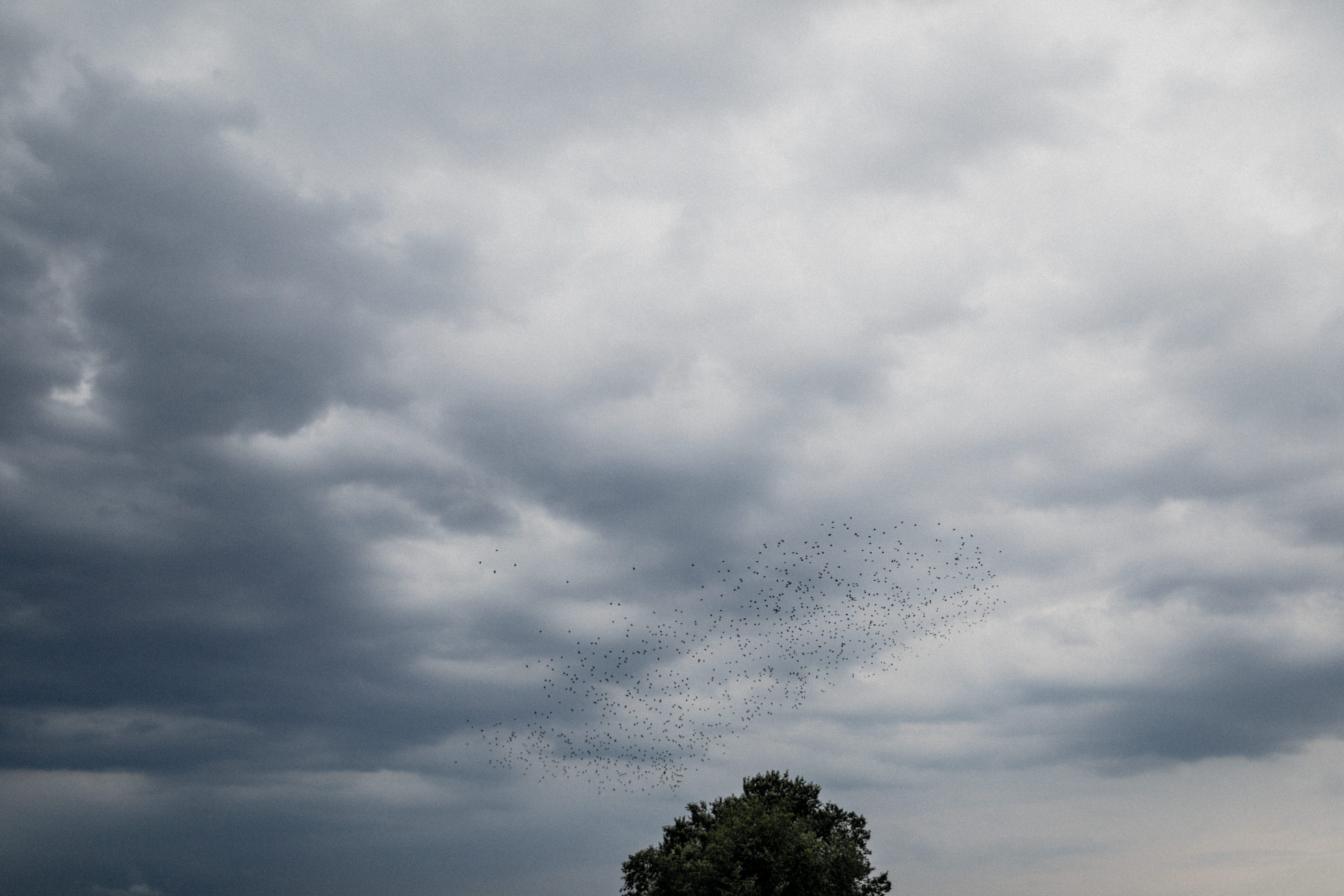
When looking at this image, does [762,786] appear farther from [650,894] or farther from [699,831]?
[650,894]

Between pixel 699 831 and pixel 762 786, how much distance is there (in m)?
7.86

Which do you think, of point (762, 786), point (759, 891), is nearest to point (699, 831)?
point (762, 786)

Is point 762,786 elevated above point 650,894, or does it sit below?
above

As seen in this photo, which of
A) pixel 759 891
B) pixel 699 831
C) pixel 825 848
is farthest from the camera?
pixel 699 831

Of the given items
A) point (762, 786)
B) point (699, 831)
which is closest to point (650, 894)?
point (699, 831)

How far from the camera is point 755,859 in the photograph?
69.2 m

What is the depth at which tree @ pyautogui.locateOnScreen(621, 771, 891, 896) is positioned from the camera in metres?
69.2

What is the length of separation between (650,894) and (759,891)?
1018cm

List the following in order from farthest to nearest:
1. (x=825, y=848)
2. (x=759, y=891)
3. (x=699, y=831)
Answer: (x=699, y=831) < (x=825, y=848) < (x=759, y=891)

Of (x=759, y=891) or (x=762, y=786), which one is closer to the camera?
(x=759, y=891)

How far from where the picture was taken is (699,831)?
8288 cm

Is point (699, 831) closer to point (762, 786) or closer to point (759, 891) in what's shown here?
point (762, 786)

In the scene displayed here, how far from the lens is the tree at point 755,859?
69.2 meters

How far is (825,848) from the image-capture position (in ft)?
244
